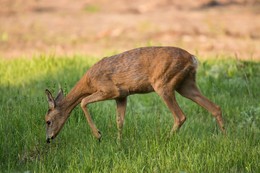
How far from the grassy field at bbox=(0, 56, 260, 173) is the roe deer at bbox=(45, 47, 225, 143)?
7.3 inches

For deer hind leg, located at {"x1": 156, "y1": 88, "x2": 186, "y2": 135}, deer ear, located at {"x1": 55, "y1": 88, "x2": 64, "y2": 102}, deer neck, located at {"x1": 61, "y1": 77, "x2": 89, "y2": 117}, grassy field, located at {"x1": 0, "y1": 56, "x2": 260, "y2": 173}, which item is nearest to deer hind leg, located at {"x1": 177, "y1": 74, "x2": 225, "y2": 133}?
grassy field, located at {"x1": 0, "y1": 56, "x2": 260, "y2": 173}

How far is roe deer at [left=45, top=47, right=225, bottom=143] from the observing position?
9.35 metres

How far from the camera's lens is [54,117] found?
9.41m

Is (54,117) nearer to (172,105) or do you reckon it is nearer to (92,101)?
(92,101)

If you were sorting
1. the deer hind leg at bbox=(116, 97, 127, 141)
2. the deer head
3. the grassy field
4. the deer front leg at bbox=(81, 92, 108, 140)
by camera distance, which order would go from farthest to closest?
the deer hind leg at bbox=(116, 97, 127, 141)
the deer head
the deer front leg at bbox=(81, 92, 108, 140)
the grassy field

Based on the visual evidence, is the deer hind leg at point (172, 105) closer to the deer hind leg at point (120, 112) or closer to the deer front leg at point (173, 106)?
the deer front leg at point (173, 106)

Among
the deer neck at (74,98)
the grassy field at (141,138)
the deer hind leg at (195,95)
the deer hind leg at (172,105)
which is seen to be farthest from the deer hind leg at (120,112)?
the deer hind leg at (195,95)

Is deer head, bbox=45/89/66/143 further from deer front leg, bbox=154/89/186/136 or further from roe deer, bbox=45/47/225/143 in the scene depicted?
deer front leg, bbox=154/89/186/136

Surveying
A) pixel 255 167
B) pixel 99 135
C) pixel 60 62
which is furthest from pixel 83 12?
pixel 255 167

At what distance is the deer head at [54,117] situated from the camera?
363 inches

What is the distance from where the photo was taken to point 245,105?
35.7 ft

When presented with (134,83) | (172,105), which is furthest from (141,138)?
(134,83)

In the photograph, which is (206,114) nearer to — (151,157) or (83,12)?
(151,157)

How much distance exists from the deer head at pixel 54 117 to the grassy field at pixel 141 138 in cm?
9
